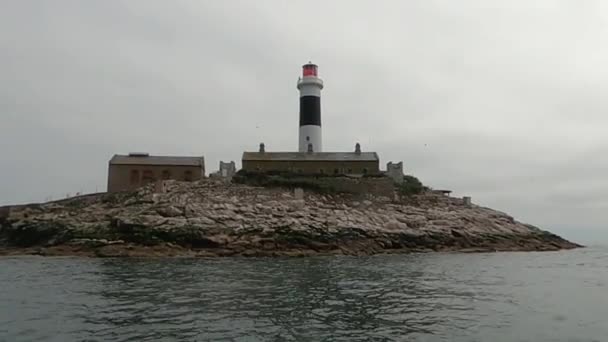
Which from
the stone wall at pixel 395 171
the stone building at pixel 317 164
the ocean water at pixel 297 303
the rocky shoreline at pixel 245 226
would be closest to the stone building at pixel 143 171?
the rocky shoreline at pixel 245 226

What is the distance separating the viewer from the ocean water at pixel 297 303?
1266cm

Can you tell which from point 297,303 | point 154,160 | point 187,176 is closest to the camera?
point 297,303

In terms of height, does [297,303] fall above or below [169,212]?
below

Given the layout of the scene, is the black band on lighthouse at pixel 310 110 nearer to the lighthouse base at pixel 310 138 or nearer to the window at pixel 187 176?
the lighthouse base at pixel 310 138

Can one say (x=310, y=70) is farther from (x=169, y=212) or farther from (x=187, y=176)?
(x=169, y=212)

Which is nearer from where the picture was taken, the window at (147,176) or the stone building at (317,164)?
the window at (147,176)

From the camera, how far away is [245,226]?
132 ft

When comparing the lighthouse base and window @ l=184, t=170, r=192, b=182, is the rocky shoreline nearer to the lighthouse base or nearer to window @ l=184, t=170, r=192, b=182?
window @ l=184, t=170, r=192, b=182

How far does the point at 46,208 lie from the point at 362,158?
31.3 metres

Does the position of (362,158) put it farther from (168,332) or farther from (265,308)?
(168,332)

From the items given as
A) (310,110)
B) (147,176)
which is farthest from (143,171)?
(310,110)

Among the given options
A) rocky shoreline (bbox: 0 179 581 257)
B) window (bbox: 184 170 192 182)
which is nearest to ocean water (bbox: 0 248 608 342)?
rocky shoreline (bbox: 0 179 581 257)

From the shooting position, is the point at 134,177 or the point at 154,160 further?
the point at 154,160

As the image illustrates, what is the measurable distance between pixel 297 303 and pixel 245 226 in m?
24.0
